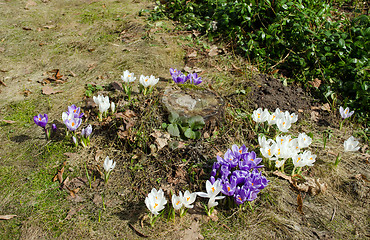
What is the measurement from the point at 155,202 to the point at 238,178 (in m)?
0.74

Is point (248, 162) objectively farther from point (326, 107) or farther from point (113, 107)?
point (326, 107)

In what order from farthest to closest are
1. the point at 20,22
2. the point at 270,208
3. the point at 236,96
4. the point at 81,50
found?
the point at 20,22
the point at 81,50
the point at 236,96
the point at 270,208

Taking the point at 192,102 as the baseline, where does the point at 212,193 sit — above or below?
below

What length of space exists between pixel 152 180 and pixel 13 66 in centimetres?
298

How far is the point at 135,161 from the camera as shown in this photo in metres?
3.02

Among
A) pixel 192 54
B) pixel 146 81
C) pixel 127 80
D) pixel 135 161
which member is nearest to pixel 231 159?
pixel 135 161

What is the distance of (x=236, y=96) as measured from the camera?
12.6ft

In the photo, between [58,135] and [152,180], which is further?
[58,135]

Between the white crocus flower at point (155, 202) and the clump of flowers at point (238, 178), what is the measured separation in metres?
0.35

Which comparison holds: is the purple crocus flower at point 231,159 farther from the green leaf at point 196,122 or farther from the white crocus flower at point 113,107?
the white crocus flower at point 113,107

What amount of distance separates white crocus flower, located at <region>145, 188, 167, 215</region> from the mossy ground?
214 mm

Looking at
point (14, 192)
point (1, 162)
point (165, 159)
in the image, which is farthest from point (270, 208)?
point (1, 162)

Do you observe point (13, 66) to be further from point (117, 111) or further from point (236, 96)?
point (236, 96)

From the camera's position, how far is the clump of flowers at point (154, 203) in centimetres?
238
